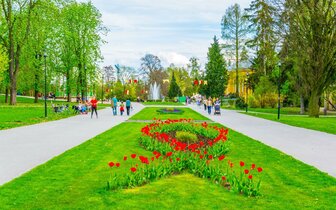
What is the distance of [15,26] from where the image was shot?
44.8 m

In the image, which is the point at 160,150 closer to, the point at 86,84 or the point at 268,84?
the point at 268,84

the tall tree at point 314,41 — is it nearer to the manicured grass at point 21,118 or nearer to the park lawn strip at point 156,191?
the manicured grass at point 21,118

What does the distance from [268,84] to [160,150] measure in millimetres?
39328

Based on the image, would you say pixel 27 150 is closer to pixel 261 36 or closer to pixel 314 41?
pixel 314 41

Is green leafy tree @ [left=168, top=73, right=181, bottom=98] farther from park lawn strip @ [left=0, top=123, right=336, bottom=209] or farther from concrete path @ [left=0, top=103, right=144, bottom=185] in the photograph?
park lawn strip @ [left=0, top=123, right=336, bottom=209]

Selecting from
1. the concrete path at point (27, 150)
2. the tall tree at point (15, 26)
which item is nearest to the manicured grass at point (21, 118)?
the concrete path at point (27, 150)

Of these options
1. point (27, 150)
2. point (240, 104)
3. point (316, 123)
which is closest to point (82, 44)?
point (240, 104)

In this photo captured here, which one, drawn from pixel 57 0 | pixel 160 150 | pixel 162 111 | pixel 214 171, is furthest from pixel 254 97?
pixel 214 171

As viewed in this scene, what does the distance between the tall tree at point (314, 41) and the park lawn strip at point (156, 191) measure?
24.1 meters

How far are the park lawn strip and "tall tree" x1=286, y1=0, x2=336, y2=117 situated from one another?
24.1 m

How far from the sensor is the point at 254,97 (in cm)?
5256

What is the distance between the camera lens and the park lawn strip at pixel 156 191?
245 inches

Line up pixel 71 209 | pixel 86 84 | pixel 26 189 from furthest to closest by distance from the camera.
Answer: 1. pixel 86 84
2. pixel 26 189
3. pixel 71 209

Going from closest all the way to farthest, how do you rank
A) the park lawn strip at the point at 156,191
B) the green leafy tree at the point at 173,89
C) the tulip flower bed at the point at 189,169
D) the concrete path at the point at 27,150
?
1. the park lawn strip at the point at 156,191
2. the tulip flower bed at the point at 189,169
3. the concrete path at the point at 27,150
4. the green leafy tree at the point at 173,89
